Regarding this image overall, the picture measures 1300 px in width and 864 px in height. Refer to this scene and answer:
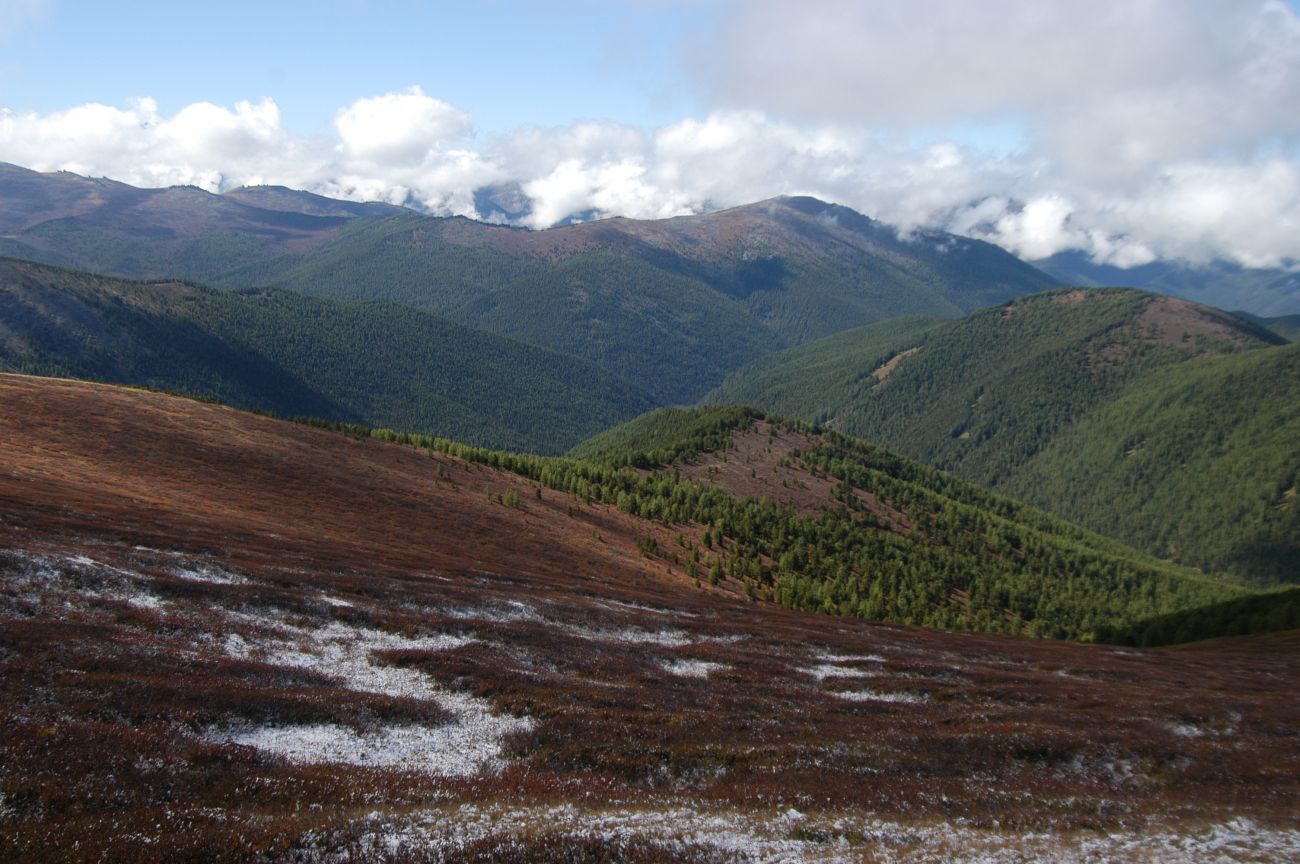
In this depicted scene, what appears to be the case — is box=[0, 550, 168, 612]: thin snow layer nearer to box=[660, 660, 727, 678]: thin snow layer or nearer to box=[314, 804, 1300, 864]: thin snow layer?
box=[314, 804, 1300, 864]: thin snow layer

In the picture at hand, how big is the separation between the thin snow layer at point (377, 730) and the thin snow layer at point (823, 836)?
3983 mm

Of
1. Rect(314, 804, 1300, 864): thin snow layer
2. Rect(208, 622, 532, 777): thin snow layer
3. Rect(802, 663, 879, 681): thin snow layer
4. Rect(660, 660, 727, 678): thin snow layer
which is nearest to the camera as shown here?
Rect(314, 804, 1300, 864): thin snow layer

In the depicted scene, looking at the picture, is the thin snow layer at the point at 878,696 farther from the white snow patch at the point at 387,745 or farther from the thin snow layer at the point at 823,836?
the white snow patch at the point at 387,745

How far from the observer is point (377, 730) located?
75.1ft

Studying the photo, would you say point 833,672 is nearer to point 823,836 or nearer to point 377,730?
point 823,836

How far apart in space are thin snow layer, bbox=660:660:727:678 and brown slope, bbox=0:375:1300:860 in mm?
295

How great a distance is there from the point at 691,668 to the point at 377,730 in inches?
795

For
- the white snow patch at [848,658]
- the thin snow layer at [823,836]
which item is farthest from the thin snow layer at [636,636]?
the thin snow layer at [823,836]

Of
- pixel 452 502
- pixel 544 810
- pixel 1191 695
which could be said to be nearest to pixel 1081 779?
pixel 544 810

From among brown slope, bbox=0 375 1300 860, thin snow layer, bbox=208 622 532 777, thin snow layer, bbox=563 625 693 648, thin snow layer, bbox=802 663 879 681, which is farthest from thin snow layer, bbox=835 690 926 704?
thin snow layer, bbox=208 622 532 777

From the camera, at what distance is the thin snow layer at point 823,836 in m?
17.0

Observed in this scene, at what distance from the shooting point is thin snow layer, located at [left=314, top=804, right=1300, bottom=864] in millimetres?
17000

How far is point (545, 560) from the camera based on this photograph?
8462cm

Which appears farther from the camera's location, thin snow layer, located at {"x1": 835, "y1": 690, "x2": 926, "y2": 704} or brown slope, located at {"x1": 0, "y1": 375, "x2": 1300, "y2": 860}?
thin snow layer, located at {"x1": 835, "y1": 690, "x2": 926, "y2": 704}
